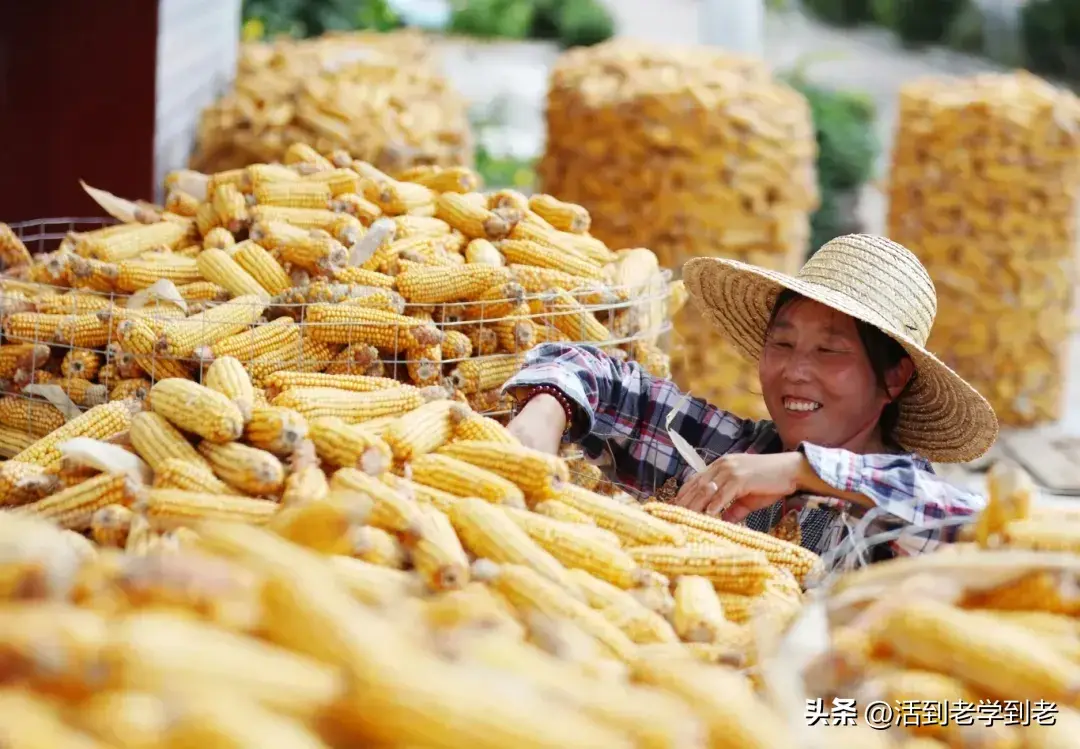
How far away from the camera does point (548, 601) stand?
72.3 inches

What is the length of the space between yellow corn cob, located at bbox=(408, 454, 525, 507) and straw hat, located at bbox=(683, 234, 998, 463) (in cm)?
90

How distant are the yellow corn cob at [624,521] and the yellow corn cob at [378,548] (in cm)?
42

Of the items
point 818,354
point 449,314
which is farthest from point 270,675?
point 449,314

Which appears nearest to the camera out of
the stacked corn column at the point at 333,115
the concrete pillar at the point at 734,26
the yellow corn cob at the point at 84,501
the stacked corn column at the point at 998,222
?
the yellow corn cob at the point at 84,501

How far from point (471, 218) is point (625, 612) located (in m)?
1.97

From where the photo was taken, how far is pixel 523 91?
1359cm


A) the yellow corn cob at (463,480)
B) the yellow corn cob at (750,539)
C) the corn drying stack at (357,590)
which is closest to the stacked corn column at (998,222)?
the corn drying stack at (357,590)

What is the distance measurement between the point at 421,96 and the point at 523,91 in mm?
6068

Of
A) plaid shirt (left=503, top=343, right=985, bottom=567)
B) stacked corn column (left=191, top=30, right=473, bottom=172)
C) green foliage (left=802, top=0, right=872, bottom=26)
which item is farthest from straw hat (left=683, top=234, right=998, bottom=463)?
green foliage (left=802, top=0, right=872, bottom=26)

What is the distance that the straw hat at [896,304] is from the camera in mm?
2857

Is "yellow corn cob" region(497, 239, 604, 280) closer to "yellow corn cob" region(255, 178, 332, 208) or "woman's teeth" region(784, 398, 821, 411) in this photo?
"yellow corn cob" region(255, 178, 332, 208)

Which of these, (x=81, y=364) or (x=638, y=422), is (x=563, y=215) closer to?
(x=638, y=422)

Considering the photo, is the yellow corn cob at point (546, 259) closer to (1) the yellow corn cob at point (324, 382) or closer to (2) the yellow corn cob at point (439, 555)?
(1) the yellow corn cob at point (324, 382)

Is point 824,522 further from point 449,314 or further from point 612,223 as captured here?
point 612,223
